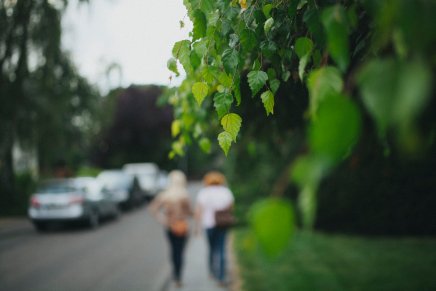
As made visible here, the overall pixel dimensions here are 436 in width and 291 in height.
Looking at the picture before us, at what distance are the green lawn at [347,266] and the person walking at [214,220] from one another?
437 millimetres

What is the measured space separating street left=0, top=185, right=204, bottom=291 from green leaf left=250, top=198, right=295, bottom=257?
6.07 meters

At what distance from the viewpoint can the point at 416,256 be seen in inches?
295

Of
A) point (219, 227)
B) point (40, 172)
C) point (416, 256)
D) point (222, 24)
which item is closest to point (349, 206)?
point (416, 256)

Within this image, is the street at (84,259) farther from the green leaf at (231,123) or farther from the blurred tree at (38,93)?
the green leaf at (231,123)

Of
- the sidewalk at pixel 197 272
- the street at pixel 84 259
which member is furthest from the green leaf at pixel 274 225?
the street at pixel 84 259

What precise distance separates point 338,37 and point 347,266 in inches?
272

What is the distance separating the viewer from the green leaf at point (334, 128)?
763mm

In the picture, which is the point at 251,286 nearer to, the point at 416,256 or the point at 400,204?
the point at 416,256

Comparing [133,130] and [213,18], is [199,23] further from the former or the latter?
[133,130]

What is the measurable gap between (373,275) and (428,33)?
6641mm

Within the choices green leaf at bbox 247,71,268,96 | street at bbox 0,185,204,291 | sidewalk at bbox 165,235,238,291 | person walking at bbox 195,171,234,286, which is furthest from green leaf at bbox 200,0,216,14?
street at bbox 0,185,204,291

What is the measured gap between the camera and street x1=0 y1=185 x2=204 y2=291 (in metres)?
6.86

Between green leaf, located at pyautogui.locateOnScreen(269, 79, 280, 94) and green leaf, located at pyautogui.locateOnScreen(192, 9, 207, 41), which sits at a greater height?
green leaf, located at pyautogui.locateOnScreen(192, 9, 207, 41)

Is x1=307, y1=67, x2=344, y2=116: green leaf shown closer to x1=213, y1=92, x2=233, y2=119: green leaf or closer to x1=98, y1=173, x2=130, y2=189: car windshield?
x1=213, y1=92, x2=233, y2=119: green leaf
